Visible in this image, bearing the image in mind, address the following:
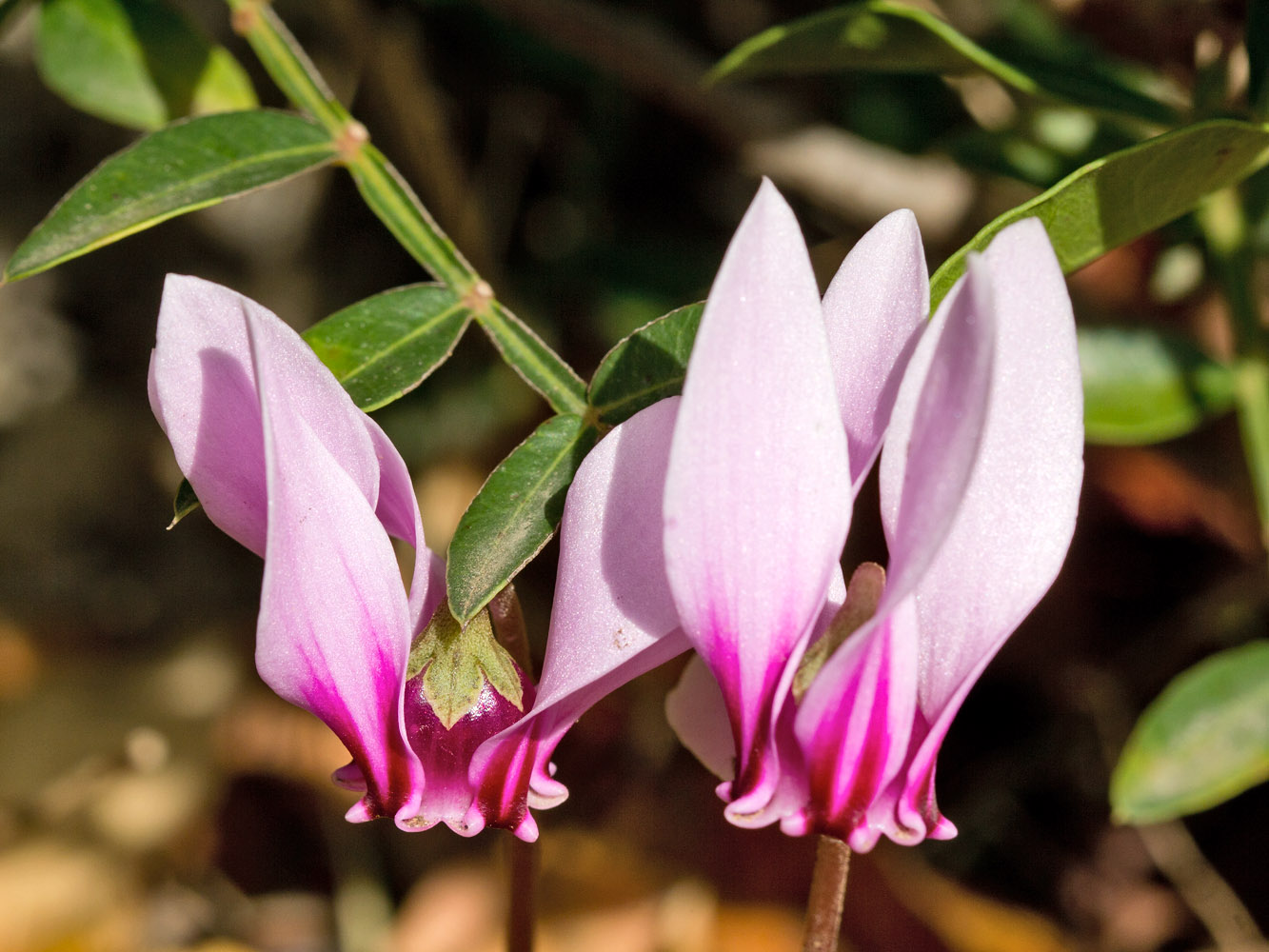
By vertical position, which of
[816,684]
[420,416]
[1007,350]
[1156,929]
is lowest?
[1156,929]

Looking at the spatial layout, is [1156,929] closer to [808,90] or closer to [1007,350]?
[808,90]

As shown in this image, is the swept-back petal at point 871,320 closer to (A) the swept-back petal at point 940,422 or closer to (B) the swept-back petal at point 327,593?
(A) the swept-back petal at point 940,422

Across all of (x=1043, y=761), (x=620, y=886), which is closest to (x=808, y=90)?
(x=1043, y=761)

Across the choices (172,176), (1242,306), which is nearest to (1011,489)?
(172,176)

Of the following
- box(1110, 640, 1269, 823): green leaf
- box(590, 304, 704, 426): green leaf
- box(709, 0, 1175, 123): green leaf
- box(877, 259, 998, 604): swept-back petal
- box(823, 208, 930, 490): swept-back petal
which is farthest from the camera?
box(1110, 640, 1269, 823): green leaf

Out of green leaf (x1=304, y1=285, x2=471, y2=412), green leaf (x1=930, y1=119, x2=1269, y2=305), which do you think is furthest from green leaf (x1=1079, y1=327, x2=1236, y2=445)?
green leaf (x1=304, y1=285, x2=471, y2=412)

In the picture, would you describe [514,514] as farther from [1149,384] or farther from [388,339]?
[1149,384]

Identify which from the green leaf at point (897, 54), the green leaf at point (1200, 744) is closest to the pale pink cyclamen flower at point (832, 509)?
the green leaf at point (897, 54)

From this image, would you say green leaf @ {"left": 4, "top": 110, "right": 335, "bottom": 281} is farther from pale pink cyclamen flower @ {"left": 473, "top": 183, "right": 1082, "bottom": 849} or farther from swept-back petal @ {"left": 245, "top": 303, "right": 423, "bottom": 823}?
pale pink cyclamen flower @ {"left": 473, "top": 183, "right": 1082, "bottom": 849}
